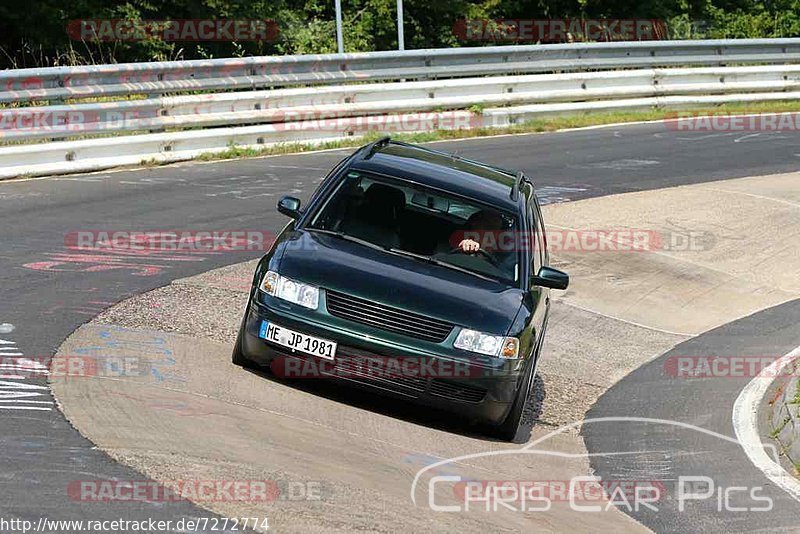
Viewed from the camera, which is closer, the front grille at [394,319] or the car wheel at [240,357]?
the front grille at [394,319]

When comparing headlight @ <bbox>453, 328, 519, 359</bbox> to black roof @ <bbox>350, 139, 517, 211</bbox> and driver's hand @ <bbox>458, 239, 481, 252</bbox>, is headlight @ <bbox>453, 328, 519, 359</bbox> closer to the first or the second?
driver's hand @ <bbox>458, 239, 481, 252</bbox>

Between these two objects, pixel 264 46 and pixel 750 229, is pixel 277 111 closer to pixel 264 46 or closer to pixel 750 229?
pixel 750 229

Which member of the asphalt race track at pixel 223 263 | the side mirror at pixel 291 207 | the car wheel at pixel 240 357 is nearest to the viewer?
the asphalt race track at pixel 223 263

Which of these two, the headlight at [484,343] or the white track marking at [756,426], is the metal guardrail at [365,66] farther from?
the headlight at [484,343]

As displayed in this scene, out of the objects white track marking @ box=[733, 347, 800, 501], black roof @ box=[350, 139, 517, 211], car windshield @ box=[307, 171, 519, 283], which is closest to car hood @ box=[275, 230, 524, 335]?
car windshield @ box=[307, 171, 519, 283]

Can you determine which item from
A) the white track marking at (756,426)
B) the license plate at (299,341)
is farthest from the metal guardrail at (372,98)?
the white track marking at (756,426)

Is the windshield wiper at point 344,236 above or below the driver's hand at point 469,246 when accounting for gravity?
above

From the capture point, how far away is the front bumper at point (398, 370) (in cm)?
821

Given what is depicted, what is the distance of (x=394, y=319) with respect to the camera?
8.32 metres

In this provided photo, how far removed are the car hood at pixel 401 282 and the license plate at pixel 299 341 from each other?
0.36 m

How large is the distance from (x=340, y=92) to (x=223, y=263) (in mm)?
7865

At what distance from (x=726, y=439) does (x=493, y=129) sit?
44.2ft

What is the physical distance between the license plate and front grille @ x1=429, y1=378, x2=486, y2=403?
0.69 meters

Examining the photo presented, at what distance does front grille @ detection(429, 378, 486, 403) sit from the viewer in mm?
8305
